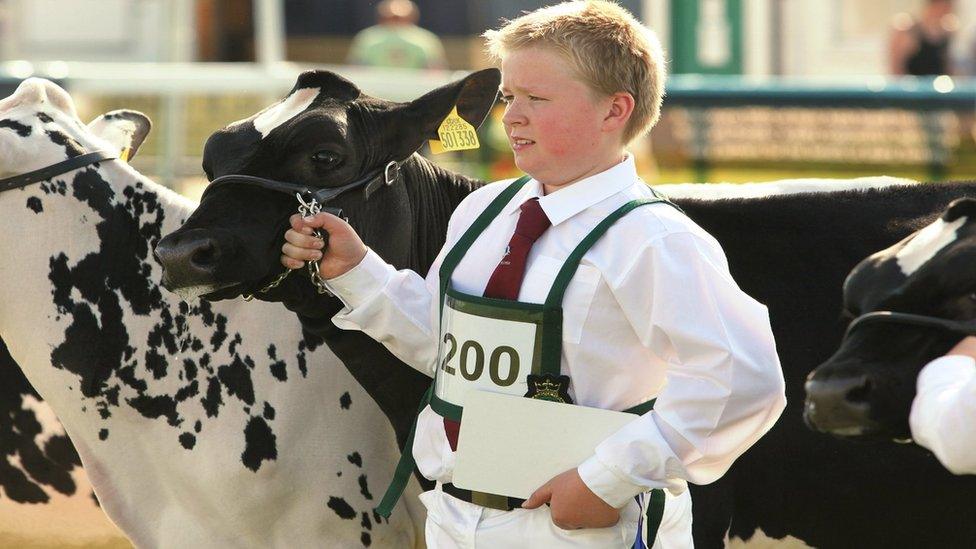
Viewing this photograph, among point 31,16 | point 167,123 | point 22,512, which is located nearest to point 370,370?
point 22,512

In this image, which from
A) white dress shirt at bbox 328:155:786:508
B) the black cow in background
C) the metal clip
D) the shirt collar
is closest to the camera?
white dress shirt at bbox 328:155:786:508

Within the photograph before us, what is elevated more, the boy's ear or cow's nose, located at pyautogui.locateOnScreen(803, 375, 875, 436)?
the boy's ear

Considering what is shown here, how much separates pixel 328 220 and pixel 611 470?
0.86 m

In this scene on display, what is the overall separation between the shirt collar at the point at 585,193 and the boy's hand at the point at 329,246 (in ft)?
1.43

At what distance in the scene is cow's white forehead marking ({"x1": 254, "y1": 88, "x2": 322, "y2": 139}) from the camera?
11.1 feet

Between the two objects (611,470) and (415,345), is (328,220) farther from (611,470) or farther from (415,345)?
(611,470)

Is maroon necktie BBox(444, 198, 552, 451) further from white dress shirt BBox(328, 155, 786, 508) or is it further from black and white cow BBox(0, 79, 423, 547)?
black and white cow BBox(0, 79, 423, 547)

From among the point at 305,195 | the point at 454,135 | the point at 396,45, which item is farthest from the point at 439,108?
the point at 396,45

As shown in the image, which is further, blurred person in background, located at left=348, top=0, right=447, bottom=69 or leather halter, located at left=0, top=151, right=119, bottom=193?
blurred person in background, located at left=348, top=0, right=447, bottom=69

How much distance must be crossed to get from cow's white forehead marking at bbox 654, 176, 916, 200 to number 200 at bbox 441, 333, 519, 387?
147 centimetres

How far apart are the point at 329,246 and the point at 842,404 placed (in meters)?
1.21

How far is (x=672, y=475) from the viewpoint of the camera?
8.78 ft

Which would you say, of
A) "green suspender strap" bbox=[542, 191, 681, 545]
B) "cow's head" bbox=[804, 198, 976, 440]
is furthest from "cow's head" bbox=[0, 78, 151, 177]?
"cow's head" bbox=[804, 198, 976, 440]

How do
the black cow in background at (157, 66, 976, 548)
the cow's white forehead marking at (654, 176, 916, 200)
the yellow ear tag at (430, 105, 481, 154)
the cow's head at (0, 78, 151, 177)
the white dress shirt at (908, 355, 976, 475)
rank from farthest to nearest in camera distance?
the cow's white forehead marking at (654, 176, 916, 200) → the cow's head at (0, 78, 151, 177) → the yellow ear tag at (430, 105, 481, 154) → the black cow in background at (157, 66, 976, 548) → the white dress shirt at (908, 355, 976, 475)
